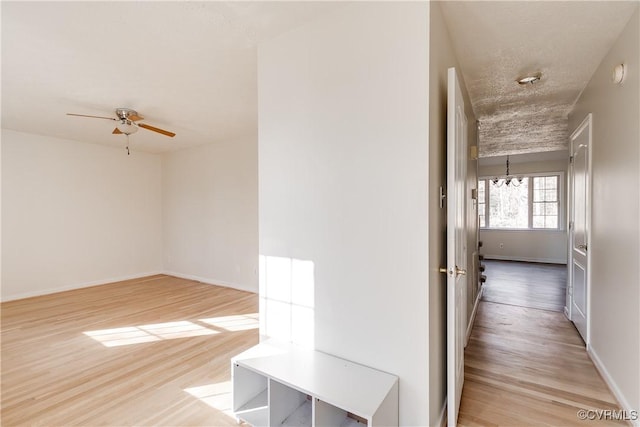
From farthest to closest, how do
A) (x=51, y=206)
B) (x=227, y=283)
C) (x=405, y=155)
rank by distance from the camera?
1. (x=227, y=283)
2. (x=51, y=206)
3. (x=405, y=155)

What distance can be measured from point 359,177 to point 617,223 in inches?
77.5

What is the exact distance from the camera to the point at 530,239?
7516mm

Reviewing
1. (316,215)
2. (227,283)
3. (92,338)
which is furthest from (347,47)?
(227,283)

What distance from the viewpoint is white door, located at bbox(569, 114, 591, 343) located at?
9.21 ft

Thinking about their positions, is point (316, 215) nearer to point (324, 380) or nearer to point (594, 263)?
point (324, 380)

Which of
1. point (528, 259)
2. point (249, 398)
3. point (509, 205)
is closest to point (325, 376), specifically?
point (249, 398)

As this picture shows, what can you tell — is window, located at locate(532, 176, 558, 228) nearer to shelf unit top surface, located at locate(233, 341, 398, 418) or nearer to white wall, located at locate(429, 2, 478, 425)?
white wall, located at locate(429, 2, 478, 425)

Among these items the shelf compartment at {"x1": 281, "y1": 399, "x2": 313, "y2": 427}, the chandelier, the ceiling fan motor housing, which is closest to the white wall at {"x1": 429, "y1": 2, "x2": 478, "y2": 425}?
the shelf compartment at {"x1": 281, "y1": 399, "x2": 313, "y2": 427}

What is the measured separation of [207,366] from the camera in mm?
2535

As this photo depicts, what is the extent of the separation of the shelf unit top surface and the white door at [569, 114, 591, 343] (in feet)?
8.37

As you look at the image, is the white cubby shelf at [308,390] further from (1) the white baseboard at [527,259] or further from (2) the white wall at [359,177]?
(1) the white baseboard at [527,259]

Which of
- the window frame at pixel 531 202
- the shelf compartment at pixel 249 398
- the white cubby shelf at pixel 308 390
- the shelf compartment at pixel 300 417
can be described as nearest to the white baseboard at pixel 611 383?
the white cubby shelf at pixel 308 390

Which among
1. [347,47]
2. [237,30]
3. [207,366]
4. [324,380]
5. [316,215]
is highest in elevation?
[237,30]

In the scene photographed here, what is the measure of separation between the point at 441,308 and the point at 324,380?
0.85 metres
